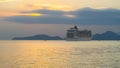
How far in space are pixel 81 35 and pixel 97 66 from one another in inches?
6155

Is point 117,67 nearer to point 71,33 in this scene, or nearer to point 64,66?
point 64,66

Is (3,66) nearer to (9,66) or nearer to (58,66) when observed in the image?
(9,66)

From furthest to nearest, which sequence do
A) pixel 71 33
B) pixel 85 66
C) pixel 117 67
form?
pixel 71 33
pixel 85 66
pixel 117 67

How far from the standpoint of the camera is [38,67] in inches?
1703

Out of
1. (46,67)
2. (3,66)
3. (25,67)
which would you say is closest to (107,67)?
(46,67)

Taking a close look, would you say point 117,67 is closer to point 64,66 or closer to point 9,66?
point 64,66

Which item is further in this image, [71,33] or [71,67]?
[71,33]

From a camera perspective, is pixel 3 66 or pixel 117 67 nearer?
pixel 117 67

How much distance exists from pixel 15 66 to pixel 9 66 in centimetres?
81

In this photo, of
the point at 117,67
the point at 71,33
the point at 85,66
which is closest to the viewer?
the point at 117,67

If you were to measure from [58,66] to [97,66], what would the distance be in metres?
5.08

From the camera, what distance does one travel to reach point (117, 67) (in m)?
40.8

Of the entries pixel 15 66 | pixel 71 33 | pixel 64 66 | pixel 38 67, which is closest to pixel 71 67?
pixel 64 66

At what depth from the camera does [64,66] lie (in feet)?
145
